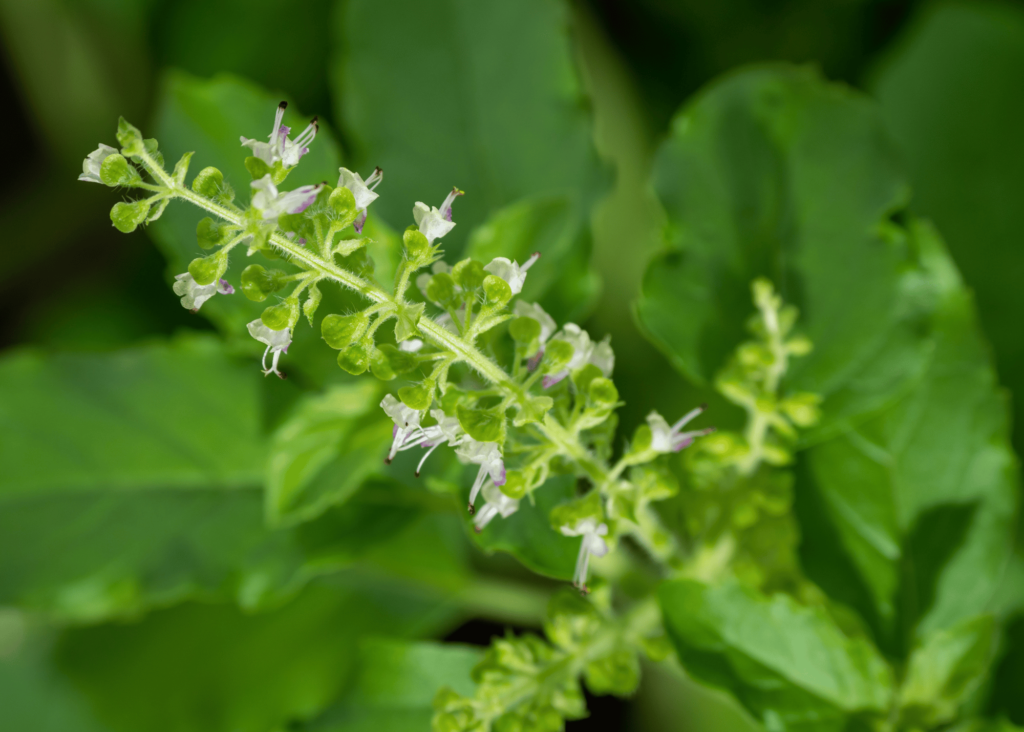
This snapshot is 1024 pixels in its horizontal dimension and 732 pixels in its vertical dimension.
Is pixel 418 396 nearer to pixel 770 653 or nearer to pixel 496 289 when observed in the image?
pixel 496 289

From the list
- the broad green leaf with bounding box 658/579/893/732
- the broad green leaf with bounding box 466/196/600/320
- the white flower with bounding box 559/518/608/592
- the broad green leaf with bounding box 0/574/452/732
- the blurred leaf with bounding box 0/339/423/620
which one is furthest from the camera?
the broad green leaf with bounding box 0/574/452/732

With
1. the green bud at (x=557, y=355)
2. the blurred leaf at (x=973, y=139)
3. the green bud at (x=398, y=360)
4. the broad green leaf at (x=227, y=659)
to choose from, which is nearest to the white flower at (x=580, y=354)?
the green bud at (x=557, y=355)

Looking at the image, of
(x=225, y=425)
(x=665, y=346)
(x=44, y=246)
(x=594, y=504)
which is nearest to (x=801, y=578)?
(x=665, y=346)

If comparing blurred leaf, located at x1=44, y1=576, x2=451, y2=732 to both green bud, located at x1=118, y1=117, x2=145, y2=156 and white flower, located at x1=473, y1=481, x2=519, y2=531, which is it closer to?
white flower, located at x1=473, y1=481, x2=519, y2=531

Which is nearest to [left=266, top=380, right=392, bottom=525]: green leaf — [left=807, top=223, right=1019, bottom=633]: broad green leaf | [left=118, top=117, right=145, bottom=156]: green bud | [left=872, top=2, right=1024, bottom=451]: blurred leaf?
[left=118, top=117, right=145, bottom=156]: green bud

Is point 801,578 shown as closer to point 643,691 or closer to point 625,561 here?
point 625,561

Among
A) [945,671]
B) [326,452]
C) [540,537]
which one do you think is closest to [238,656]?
[326,452]

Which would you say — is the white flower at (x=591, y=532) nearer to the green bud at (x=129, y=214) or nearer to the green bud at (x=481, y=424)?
the green bud at (x=481, y=424)
